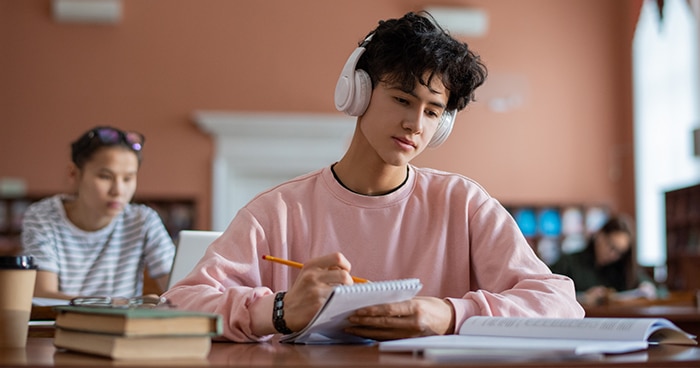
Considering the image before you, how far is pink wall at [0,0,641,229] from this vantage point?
7629 millimetres

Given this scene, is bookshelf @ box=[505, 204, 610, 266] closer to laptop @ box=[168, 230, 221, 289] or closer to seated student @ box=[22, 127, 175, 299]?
seated student @ box=[22, 127, 175, 299]

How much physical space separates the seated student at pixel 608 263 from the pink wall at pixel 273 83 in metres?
2.60

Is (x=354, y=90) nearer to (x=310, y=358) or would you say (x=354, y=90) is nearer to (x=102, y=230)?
(x=310, y=358)

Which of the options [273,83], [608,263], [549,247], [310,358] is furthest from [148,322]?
[549,247]

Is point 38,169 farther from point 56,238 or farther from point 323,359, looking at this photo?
point 323,359

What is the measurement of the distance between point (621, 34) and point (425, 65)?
281 inches

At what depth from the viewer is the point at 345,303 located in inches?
50.4

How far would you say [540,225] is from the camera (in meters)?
8.02

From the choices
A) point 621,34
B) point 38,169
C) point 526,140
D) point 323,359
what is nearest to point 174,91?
point 38,169

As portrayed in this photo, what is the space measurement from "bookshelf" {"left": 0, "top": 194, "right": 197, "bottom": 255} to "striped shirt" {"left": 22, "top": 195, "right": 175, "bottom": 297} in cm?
423

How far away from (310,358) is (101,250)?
2.01 m

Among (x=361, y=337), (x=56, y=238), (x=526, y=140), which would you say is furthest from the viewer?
(x=526, y=140)

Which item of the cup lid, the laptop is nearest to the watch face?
the laptop

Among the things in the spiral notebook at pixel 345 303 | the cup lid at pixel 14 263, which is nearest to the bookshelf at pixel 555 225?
the spiral notebook at pixel 345 303
